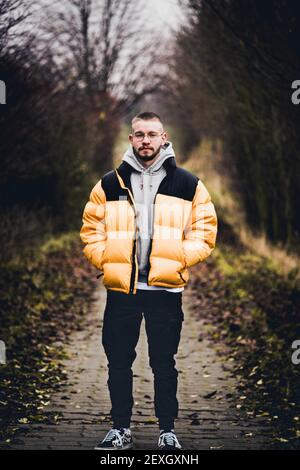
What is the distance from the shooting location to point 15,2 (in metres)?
7.90

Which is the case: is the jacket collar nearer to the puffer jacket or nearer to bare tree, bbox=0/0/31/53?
the puffer jacket

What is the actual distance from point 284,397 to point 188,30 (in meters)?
11.3

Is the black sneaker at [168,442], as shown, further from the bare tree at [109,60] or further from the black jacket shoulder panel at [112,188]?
the bare tree at [109,60]

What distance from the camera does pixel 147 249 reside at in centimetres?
510

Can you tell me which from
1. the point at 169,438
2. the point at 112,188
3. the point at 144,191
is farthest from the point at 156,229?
the point at 169,438

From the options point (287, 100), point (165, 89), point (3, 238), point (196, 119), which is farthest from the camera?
point (165, 89)

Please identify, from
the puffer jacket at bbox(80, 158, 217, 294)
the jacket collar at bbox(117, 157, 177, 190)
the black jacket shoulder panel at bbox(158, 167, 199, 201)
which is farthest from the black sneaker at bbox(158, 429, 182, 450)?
the jacket collar at bbox(117, 157, 177, 190)

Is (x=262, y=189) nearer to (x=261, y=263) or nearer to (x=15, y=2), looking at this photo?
(x=261, y=263)

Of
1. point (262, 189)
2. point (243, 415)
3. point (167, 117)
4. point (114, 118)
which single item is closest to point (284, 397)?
point (243, 415)

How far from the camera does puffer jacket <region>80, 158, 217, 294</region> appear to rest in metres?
5.00

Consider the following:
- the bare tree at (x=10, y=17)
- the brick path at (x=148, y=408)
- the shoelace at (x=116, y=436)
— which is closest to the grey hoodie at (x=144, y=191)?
the shoelace at (x=116, y=436)

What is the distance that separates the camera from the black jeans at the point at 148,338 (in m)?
5.07

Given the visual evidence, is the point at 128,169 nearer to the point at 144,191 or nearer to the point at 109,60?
the point at 144,191

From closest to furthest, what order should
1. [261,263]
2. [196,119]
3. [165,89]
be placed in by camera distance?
[261,263], [196,119], [165,89]
